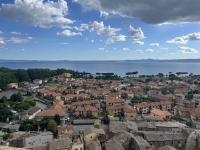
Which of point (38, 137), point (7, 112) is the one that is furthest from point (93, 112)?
point (38, 137)

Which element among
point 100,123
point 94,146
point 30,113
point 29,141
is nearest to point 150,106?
point 100,123

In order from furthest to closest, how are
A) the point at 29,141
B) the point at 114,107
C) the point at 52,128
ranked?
the point at 114,107
the point at 52,128
the point at 29,141

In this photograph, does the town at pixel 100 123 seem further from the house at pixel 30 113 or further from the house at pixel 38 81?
the house at pixel 38 81

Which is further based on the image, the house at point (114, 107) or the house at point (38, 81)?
the house at point (38, 81)

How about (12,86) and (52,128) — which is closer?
(52,128)

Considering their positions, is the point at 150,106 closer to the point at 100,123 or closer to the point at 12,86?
the point at 100,123

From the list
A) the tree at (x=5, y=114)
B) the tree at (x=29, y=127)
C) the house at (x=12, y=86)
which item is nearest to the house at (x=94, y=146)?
the tree at (x=29, y=127)

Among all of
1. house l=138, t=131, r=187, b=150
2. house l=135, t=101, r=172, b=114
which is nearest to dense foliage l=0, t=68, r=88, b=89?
house l=135, t=101, r=172, b=114

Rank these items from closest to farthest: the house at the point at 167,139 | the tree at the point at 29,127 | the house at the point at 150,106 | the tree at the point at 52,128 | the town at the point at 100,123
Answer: the town at the point at 100,123 < the house at the point at 167,139 < the tree at the point at 52,128 < the tree at the point at 29,127 < the house at the point at 150,106

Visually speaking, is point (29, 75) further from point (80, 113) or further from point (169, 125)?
point (169, 125)

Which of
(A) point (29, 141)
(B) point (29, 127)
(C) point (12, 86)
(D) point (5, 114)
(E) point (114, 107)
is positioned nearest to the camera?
(A) point (29, 141)

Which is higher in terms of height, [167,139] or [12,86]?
[167,139]
